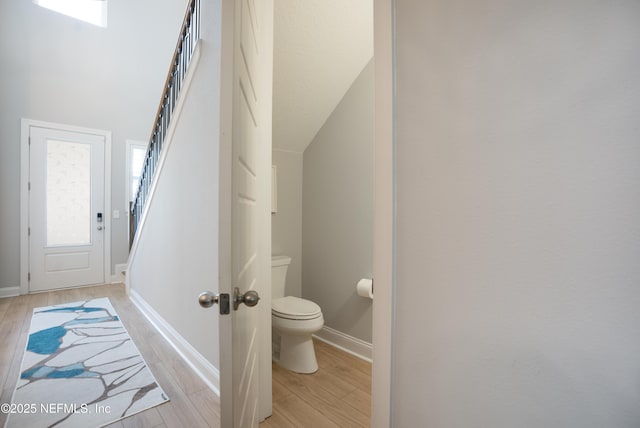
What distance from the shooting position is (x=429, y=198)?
77 cm

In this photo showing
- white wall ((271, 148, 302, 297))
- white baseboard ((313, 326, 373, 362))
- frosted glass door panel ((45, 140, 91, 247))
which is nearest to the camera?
white baseboard ((313, 326, 373, 362))

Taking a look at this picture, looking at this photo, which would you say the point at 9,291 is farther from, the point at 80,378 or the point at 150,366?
the point at 150,366

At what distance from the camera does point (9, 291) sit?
11.8 feet

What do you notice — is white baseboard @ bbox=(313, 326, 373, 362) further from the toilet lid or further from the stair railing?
the stair railing

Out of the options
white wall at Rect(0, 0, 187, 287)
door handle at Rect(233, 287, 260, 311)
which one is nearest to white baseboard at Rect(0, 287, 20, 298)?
white wall at Rect(0, 0, 187, 287)

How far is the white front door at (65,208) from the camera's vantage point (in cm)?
377

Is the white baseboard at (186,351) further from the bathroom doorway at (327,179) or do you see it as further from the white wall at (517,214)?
the white wall at (517,214)

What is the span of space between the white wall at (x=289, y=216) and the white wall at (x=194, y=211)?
2.41 feet

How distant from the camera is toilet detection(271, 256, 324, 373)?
6.39 ft

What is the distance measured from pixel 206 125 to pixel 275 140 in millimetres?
726

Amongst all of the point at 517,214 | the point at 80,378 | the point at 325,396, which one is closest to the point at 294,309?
the point at 325,396

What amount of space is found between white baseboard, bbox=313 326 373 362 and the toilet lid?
0.47 m

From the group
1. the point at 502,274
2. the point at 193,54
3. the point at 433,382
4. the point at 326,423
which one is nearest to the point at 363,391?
the point at 326,423

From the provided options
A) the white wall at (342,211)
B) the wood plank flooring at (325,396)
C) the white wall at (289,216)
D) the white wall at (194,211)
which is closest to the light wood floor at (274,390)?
the wood plank flooring at (325,396)
